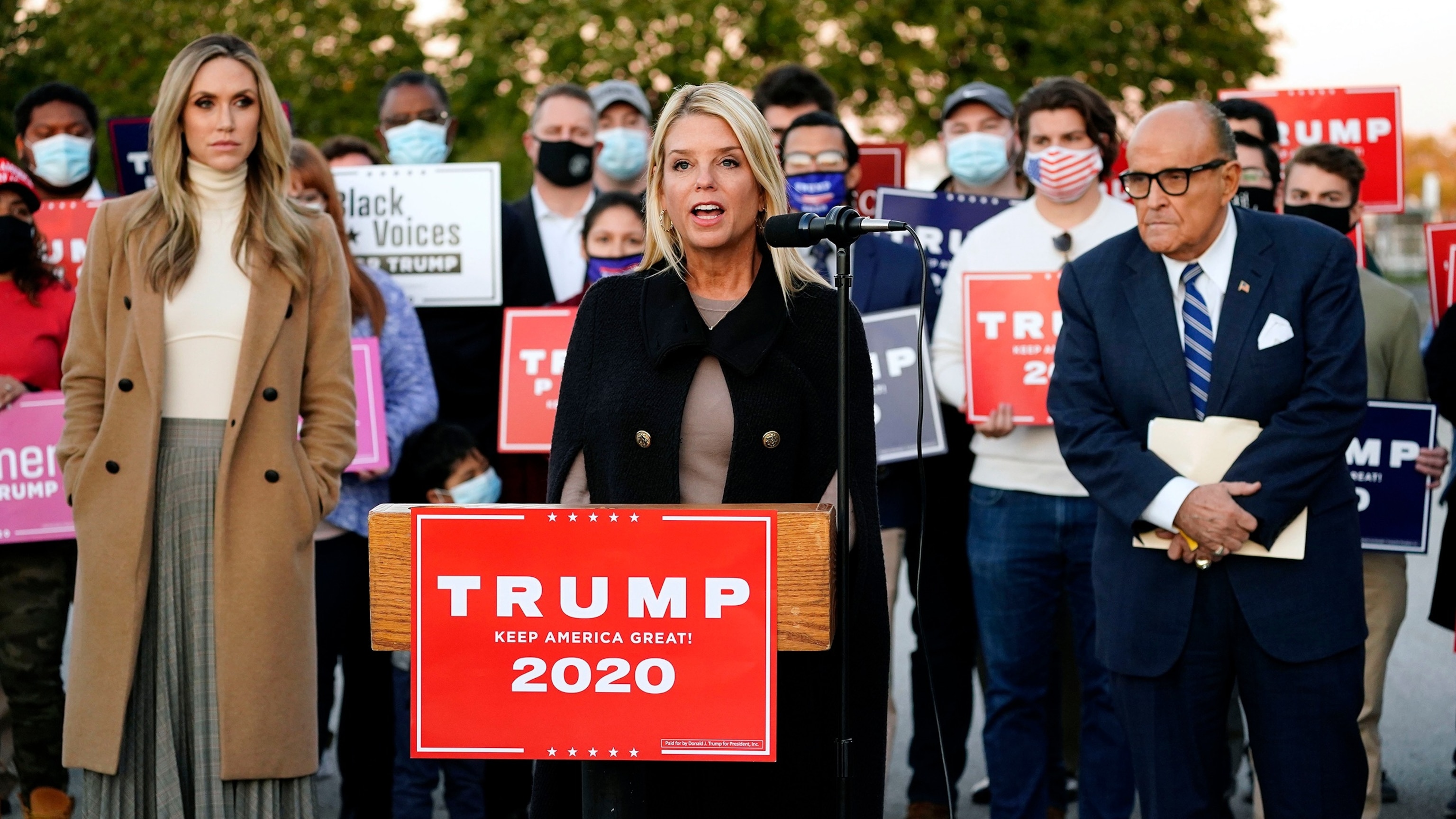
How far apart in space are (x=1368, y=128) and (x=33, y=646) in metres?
7.09

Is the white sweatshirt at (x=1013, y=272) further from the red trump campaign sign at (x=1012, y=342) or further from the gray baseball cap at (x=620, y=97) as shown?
the gray baseball cap at (x=620, y=97)

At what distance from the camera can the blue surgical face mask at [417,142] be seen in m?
7.70

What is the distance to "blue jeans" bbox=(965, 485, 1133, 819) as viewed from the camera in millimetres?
6035

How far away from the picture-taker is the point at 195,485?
15.5 ft

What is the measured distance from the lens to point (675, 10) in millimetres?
27719

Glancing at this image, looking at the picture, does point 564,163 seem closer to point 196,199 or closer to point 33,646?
point 196,199

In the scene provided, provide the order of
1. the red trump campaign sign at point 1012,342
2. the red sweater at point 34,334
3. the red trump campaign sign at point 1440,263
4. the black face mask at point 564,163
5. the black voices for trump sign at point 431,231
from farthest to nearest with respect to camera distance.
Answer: the black face mask at point 564,163 < the red trump campaign sign at point 1440,263 < the black voices for trump sign at point 431,231 < the red sweater at point 34,334 < the red trump campaign sign at point 1012,342

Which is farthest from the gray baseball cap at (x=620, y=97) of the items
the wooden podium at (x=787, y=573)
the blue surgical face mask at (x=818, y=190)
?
the wooden podium at (x=787, y=573)

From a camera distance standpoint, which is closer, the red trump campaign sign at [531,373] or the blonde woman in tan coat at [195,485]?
the blonde woman in tan coat at [195,485]

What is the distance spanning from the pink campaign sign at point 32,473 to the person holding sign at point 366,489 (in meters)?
1.09

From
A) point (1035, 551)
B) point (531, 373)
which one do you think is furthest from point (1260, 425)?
point (531, 373)

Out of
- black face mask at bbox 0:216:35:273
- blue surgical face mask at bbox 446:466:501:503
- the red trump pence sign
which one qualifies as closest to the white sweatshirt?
blue surgical face mask at bbox 446:466:501:503

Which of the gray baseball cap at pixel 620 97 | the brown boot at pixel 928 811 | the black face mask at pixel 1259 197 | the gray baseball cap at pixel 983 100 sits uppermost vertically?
the gray baseball cap at pixel 620 97

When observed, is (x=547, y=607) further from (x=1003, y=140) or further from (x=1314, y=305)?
(x=1003, y=140)
